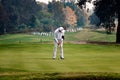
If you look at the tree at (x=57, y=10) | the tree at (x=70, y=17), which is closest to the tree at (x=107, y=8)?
the tree at (x=57, y=10)

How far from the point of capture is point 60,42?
2373 centimetres

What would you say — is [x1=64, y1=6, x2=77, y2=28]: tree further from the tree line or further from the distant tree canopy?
the tree line

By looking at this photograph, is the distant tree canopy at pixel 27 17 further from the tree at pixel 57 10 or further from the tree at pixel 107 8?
the tree at pixel 107 8

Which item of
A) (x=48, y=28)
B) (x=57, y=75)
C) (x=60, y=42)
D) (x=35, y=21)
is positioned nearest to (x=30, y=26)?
(x=35, y=21)

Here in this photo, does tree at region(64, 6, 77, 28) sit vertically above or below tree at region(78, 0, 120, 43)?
below

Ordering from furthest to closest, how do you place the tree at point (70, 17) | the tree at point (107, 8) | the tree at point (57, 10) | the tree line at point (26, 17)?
the tree at point (70, 17) < the tree at point (57, 10) < the tree line at point (26, 17) < the tree at point (107, 8)

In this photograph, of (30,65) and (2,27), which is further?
(2,27)

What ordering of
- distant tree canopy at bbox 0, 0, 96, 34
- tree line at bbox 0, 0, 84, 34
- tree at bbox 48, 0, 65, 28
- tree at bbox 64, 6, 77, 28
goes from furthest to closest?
tree at bbox 64, 6, 77, 28 < tree at bbox 48, 0, 65, 28 < distant tree canopy at bbox 0, 0, 96, 34 < tree line at bbox 0, 0, 84, 34

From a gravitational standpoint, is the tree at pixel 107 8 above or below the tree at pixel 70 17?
above

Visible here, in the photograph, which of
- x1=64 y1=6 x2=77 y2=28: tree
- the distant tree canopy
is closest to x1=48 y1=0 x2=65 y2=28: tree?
the distant tree canopy

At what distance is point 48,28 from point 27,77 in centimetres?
14071

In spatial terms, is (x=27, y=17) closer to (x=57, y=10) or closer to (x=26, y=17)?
(x=26, y=17)

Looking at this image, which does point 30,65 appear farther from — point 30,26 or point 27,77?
point 30,26

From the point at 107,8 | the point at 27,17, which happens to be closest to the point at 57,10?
the point at 27,17
